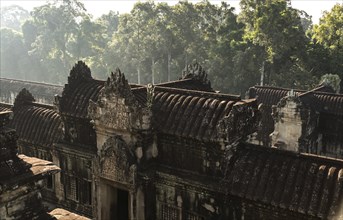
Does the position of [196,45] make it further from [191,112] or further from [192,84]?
[191,112]

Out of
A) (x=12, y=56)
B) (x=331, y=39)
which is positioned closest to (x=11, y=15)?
(x=12, y=56)

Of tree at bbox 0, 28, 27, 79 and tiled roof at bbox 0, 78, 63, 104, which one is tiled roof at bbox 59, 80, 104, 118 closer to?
tiled roof at bbox 0, 78, 63, 104

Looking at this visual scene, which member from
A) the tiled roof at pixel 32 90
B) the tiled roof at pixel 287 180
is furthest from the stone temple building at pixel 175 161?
the tiled roof at pixel 32 90

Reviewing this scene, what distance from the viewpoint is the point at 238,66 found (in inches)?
1497

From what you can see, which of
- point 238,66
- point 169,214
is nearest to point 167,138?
point 169,214

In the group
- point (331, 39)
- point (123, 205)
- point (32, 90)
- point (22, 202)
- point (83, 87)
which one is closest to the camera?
point (22, 202)

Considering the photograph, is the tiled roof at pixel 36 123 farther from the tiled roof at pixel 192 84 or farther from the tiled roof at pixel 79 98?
the tiled roof at pixel 192 84

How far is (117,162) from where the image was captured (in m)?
12.8

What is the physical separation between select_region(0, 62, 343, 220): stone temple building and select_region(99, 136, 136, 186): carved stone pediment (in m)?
0.03

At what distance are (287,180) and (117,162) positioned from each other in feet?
18.1

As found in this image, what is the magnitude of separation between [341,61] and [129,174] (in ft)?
99.2

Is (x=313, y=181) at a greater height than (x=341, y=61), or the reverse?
(x=341, y=61)

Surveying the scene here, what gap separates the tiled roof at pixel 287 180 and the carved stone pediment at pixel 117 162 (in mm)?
3227

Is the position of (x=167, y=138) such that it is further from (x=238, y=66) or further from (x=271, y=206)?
(x=238, y=66)
